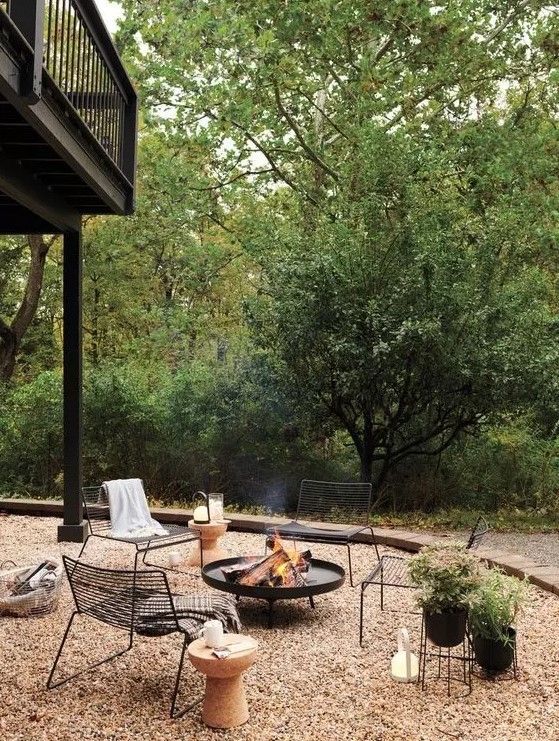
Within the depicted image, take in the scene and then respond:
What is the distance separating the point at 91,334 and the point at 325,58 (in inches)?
289

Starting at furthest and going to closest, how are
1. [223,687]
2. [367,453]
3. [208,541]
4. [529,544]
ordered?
[367,453] < [529,544] < [208,541] < [223,687]

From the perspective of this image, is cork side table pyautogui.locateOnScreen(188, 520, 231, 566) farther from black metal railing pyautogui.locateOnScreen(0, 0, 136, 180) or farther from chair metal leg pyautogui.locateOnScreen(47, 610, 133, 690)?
black metal railing pyautogui.locateOnScreen(0, 0, 136, 180)

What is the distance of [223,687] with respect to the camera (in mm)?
3340

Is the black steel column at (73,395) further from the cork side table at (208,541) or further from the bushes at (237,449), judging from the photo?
the bushes at (237,449)

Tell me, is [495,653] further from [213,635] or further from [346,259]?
[346,259]

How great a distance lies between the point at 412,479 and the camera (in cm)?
968

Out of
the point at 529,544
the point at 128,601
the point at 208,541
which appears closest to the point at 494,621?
the point at 128,601

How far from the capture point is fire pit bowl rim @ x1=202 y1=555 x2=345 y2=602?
180 inches

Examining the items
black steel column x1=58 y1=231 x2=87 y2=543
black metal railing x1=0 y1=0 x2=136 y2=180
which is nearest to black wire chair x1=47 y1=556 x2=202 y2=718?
black metal railing x1=0 y1=0 x2=136 y2=180

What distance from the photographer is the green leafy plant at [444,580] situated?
3.78 m

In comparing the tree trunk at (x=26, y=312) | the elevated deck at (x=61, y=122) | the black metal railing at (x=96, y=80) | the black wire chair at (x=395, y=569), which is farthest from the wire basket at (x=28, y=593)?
the tree trunk at (x=26, y=312)

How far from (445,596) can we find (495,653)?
0.42 m

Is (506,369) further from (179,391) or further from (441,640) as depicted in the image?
(441,640)

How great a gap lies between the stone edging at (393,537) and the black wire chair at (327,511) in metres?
0.21
